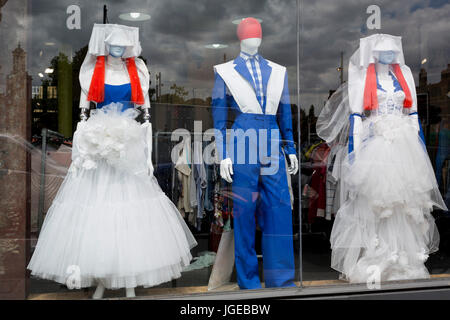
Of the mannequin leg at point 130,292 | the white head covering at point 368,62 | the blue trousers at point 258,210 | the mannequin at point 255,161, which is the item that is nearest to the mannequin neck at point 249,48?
the mannequin at point 255,161

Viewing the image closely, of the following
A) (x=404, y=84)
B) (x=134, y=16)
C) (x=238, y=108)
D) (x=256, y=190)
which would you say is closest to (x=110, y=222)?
(x=256, y=190)

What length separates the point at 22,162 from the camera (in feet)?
11.7

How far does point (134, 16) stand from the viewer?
4539 mm

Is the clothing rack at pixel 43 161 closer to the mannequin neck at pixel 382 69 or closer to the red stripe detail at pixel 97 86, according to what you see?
the red stripe detail at pixel 97 86

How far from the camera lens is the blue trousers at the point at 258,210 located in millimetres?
3650

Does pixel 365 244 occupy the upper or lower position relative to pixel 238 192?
lower

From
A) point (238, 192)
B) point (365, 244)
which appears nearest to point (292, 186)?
point (238, 192)

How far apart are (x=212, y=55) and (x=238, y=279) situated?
2.22m

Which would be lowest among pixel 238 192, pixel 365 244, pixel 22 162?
pixel 365 244

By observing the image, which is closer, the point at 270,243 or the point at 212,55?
the point at 270,243
